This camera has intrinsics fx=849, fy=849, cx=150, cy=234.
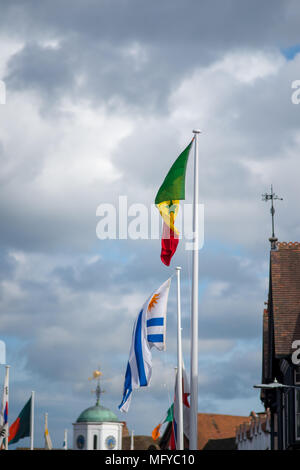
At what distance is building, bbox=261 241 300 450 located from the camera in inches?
1321

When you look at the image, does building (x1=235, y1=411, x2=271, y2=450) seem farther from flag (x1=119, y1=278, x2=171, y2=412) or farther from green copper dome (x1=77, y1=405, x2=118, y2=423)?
green copper dome (x1=77, y1=405, x2=118, y2=423)

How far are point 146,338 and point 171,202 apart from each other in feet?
22.6

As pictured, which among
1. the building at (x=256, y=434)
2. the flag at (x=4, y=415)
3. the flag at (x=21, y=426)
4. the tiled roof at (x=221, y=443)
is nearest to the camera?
the flag at (x=4, y=415)

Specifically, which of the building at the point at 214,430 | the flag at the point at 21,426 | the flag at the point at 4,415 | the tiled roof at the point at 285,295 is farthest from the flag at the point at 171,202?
the building at the point at 214,430

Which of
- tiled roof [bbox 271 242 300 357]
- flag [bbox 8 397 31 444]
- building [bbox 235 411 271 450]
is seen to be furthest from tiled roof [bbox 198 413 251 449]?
tiled roof [bbox 271 242 300 357]

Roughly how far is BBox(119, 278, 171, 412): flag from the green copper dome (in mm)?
96101

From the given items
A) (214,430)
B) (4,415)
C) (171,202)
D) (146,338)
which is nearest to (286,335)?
(146,338)

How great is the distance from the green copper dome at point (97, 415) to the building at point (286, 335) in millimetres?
84240

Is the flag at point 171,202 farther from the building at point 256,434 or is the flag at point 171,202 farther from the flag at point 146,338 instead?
the building at point 256,434

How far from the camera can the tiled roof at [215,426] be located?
97.1m

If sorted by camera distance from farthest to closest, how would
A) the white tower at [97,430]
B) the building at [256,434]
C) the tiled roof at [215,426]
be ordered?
the white tower at [97,430], the tiled roof at [215,426], the building at [256,434]

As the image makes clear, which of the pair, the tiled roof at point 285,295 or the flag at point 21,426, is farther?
the flag at point 21,426
